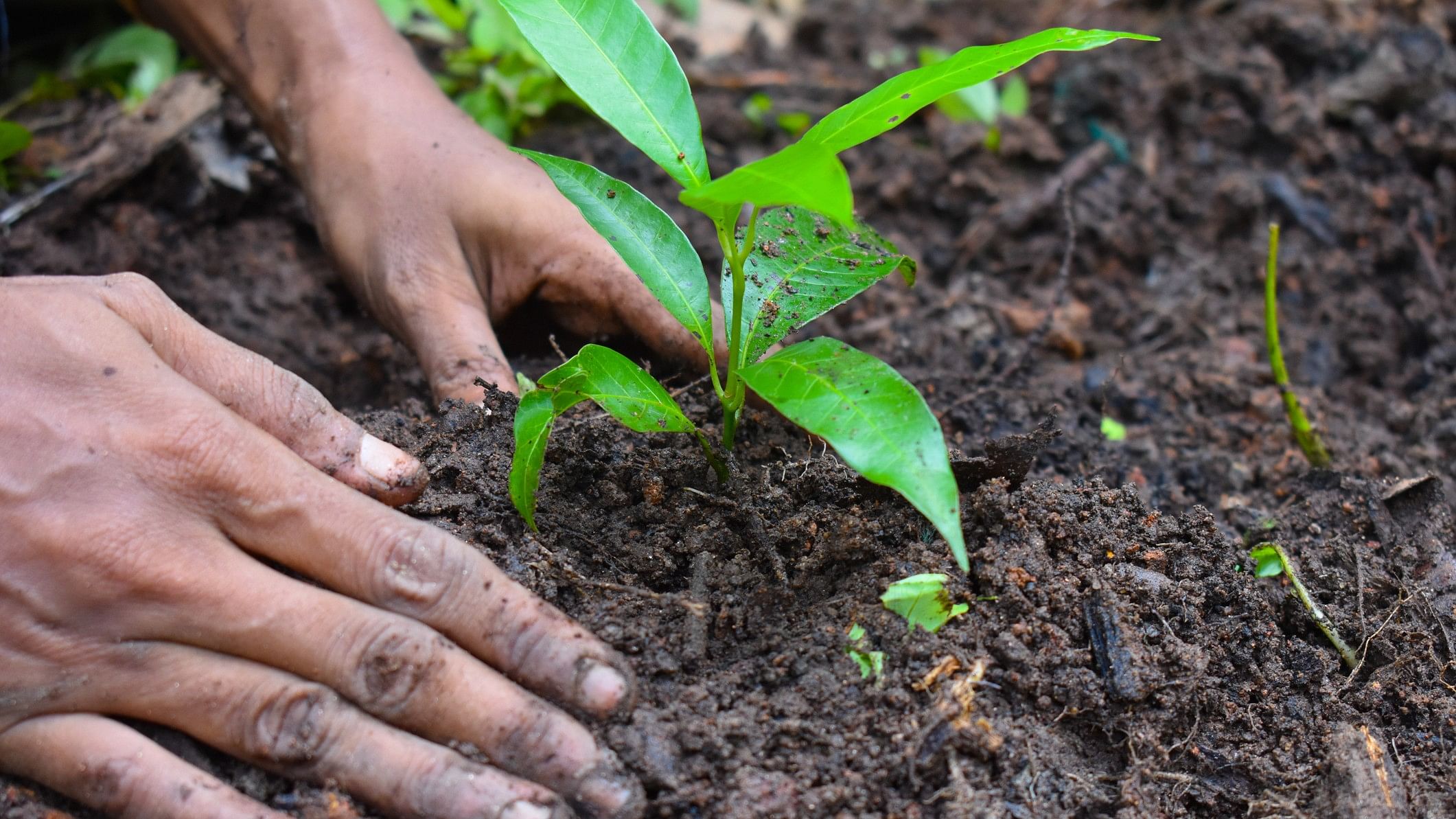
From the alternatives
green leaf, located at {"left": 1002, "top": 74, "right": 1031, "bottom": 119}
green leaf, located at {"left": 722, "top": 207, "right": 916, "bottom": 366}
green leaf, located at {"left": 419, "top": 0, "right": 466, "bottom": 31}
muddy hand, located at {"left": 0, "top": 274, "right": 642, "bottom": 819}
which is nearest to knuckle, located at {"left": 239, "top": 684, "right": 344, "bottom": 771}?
muddy hand, located at {"left": 0, "top": 274, "right": 642, "bottom": 819}

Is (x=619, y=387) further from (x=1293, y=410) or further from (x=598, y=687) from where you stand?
(x=1293, y=410)

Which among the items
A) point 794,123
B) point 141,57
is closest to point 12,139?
point 141,57

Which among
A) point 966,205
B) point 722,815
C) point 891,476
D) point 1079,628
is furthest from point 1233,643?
point 966,205

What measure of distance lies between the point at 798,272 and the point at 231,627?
101cm

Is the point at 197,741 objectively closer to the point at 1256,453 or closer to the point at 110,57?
the point at 1256,453

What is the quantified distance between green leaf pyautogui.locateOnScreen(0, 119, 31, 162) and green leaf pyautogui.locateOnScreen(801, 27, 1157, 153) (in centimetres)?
232

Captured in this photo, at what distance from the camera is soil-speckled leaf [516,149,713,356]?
1.61 meters

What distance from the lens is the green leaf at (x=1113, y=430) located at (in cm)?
236

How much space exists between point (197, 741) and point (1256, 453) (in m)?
2.26

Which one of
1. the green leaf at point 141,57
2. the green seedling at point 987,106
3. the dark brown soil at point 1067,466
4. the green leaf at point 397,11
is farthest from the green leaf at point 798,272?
the green leaf at point 141,57

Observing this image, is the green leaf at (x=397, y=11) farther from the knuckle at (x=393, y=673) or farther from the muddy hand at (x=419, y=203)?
the knuckle at (x=393, y=673)

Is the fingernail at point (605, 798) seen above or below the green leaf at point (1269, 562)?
above

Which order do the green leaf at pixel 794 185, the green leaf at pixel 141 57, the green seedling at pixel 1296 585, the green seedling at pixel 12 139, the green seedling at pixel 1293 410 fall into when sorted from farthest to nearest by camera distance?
the green leaf at pixel 141 57 → the green seedling at pixel 12 139 → the green seedling at pixel 1293 410 → the green seedling at pixel 1296 585 → the green leaf at pixel 794 185

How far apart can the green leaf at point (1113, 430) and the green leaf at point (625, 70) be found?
1.32 metres
